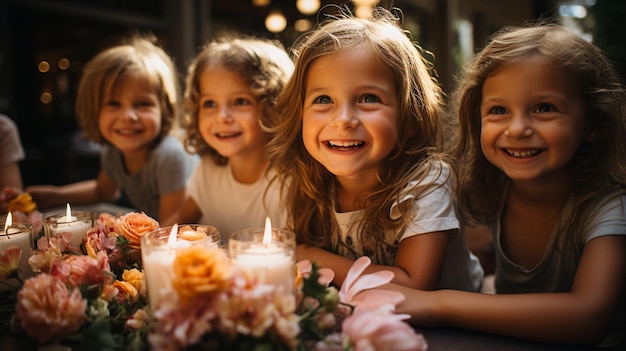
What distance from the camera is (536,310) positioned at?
2.65 ft

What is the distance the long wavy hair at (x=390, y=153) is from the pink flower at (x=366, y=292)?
0.37m

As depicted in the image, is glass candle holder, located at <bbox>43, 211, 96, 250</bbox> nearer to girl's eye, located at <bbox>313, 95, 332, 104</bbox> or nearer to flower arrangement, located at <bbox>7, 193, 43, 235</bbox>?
flower arrangement, located at <bbox>7, 193, 43, 235</bbox>

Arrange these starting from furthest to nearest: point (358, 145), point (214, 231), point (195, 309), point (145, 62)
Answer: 1. point (145, 62)
2. point (358, 145)
3. point (214, 231)
4. point (195, 309)

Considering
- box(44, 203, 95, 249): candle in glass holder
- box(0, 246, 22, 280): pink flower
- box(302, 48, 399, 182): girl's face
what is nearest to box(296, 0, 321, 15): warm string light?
box(302, 48, 399, 182): girl's face

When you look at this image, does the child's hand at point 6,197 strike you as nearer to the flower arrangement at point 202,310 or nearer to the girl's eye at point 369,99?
the flower arrangement at point 202,310

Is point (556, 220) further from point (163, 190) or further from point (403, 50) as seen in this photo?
point (163, 190)

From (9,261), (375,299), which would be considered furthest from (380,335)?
(9,261)

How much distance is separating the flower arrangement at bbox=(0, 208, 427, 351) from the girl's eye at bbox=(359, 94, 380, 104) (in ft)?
1.48

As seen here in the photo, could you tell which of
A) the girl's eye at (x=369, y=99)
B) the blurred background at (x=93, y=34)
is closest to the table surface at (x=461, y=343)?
the girl's eye at (x=369, y=99)

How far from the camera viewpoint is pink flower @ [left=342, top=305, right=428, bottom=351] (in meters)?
0.63

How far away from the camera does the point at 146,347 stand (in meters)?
0.71

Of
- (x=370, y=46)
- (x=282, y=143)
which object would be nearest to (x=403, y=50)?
(x=370, y=46)

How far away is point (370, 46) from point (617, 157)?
1.97 feet

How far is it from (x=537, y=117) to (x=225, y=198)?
1125 millimetres
